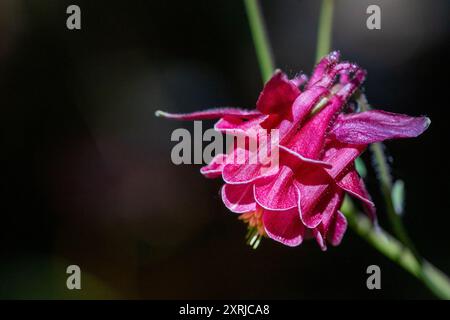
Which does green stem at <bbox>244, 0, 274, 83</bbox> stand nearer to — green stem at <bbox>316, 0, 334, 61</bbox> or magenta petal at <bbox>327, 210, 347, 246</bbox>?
green stem at <bbox>316, 0, 334, 61</bbox>

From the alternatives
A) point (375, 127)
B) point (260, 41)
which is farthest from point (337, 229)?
point (260, 41)

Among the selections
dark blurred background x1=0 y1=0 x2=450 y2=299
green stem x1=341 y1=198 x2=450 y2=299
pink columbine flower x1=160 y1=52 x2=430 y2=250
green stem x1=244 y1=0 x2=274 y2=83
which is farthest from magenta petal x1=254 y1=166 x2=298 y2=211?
dark blurred background x1=0 y1=0 x2=450 y2=299

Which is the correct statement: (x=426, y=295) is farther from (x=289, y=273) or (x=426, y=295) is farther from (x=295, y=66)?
(x=295, y=66)

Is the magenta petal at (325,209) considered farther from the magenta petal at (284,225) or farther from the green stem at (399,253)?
the green stem at (399,253)

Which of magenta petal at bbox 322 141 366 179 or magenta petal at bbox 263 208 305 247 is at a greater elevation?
magenta petal at bbox 322 141 366 179

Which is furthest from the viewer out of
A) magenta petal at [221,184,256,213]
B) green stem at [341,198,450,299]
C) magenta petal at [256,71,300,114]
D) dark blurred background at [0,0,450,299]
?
dark blurred background at [0,0,450,299]

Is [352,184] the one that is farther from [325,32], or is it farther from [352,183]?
[325,32]

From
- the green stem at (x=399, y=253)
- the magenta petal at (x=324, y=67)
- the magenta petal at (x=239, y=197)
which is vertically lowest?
the green stem at (x=399, y=253)

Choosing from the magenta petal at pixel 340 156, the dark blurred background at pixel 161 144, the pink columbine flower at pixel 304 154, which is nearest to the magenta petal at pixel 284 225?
the pink columbine flower at pixel 304 154
